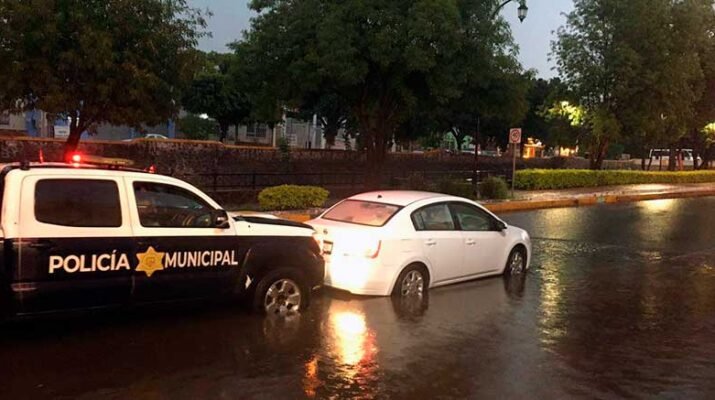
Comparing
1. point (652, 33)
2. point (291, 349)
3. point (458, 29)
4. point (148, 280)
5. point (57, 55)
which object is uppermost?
point (652, 33)

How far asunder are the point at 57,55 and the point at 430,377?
10.4 meters

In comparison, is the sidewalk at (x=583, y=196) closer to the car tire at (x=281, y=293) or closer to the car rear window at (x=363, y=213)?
the car rear window at (x=363, y=213)

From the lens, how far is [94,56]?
12.6 m

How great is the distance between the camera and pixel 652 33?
32.4 meters

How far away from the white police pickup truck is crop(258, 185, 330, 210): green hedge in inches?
392

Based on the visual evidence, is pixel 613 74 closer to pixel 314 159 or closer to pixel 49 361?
pixel 314 159

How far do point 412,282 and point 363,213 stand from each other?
1.10 meters

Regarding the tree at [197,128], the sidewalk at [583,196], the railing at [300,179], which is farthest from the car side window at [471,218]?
the tree at [197,128]

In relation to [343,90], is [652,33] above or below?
above

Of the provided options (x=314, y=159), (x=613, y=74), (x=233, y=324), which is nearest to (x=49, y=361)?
(x=233, y=324)

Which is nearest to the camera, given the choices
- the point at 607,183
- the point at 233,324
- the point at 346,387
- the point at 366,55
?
the point at 346,387

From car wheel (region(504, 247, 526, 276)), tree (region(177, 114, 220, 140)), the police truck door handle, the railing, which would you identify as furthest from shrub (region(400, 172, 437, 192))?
tree (region(177, 114, 220, 140))

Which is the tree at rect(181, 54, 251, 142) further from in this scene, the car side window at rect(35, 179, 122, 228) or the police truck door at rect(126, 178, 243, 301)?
the car side window at rect(35, 179, 122, 228)

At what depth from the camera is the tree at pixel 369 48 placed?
59.1 ft
